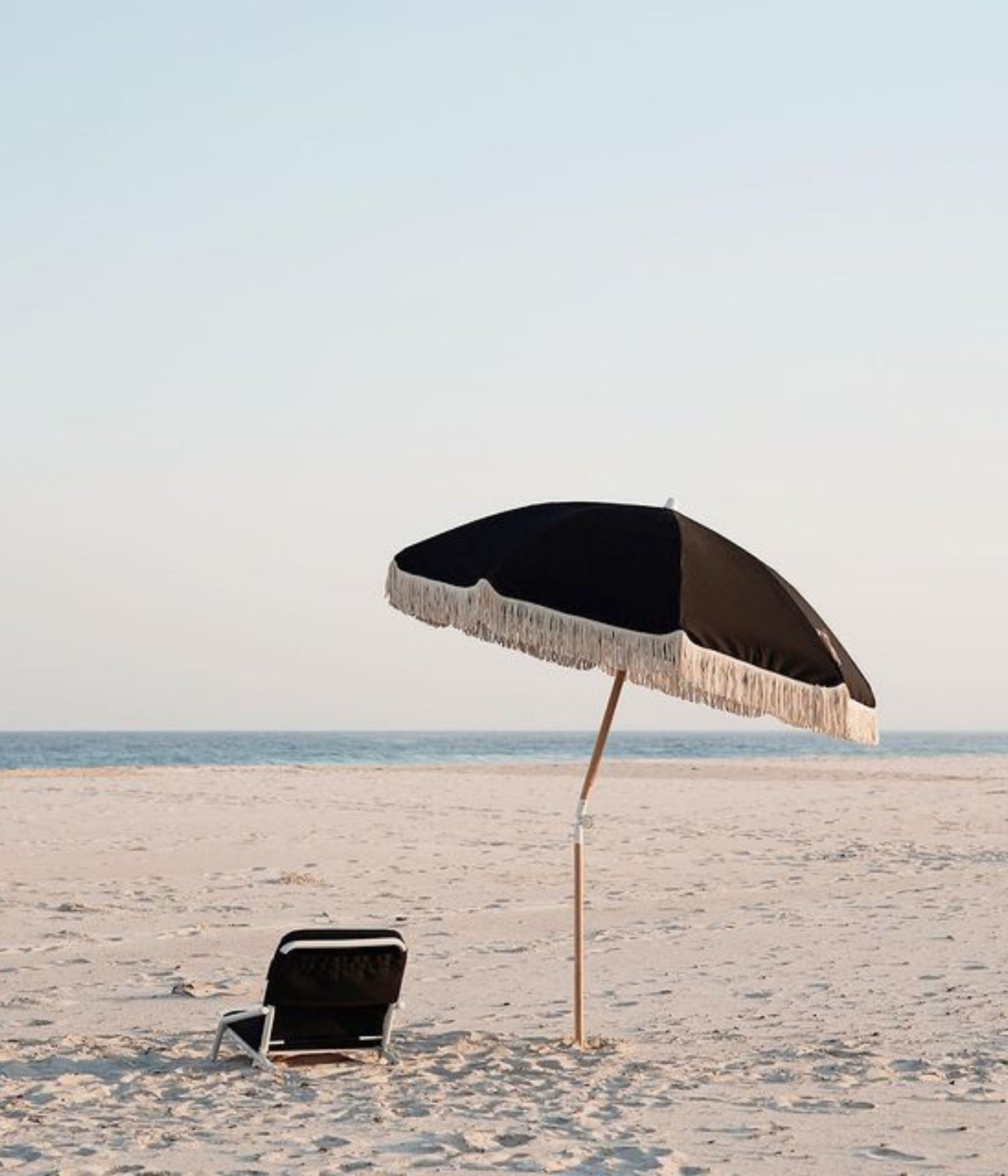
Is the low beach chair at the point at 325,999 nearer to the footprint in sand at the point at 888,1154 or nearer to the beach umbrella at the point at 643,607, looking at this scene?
the beach umbrella at the point at 643,607

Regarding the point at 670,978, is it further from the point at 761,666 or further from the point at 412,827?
the point at 412,827

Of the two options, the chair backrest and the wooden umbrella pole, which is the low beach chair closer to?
the chair backrest

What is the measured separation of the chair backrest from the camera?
7188mm

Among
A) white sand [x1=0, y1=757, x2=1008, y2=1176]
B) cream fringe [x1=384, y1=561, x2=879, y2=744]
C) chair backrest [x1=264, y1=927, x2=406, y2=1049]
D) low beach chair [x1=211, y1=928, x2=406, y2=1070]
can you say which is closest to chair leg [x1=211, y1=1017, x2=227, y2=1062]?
low beach chair [x1=211, y1=928, x2=406, y2=1070]

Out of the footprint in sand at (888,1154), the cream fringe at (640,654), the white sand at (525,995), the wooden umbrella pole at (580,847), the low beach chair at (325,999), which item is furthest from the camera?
the wooden umbrella pole at (580,847)

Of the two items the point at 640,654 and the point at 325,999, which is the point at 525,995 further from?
the point at 640,654

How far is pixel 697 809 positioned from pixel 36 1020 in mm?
17445

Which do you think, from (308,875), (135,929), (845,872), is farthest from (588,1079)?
(845,872)

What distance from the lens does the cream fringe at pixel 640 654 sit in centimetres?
654

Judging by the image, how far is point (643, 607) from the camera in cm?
663

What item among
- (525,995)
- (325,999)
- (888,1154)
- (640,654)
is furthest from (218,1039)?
(888,1154)

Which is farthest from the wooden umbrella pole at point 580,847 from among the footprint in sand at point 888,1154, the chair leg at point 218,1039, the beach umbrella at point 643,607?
the footprint in sand at point 888,1154

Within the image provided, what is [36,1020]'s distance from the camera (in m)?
8.52

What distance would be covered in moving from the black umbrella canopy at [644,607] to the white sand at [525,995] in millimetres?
1635
